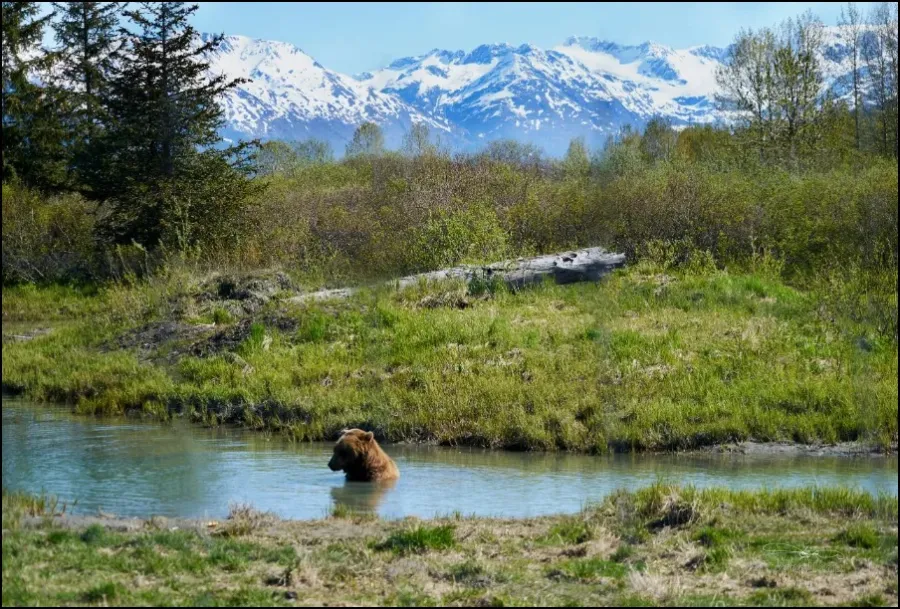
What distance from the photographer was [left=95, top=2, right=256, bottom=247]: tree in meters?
34.7

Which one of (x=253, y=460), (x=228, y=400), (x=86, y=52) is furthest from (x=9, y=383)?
(x=86, y=52)

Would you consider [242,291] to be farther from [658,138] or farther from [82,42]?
[658,138]

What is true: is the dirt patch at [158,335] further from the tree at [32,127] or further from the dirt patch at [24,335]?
the tree at [32,127]

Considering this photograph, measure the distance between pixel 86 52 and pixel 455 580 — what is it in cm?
4459

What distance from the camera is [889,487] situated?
507 inches

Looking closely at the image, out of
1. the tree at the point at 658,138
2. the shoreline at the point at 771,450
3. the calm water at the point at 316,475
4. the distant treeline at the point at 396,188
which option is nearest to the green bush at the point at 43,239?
the distant treeline at the point at 396,188

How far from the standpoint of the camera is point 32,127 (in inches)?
1587

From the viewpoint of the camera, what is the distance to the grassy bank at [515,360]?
17.1m

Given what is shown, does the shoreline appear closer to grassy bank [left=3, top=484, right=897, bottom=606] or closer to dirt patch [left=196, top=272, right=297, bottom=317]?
grassy bank [left=3, top=484, right=897, bottom=606]

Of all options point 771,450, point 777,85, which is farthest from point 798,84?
point 771,450

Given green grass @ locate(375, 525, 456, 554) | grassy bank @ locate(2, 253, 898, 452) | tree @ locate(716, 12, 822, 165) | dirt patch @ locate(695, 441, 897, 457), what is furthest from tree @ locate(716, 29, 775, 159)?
green grass @ locate(375, 525, 456, 554)

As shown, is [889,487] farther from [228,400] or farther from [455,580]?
[228,400]

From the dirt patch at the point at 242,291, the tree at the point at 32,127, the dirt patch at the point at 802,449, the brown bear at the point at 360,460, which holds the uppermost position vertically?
the tree at the point at 32,127

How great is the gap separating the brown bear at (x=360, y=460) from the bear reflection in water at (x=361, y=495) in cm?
11
